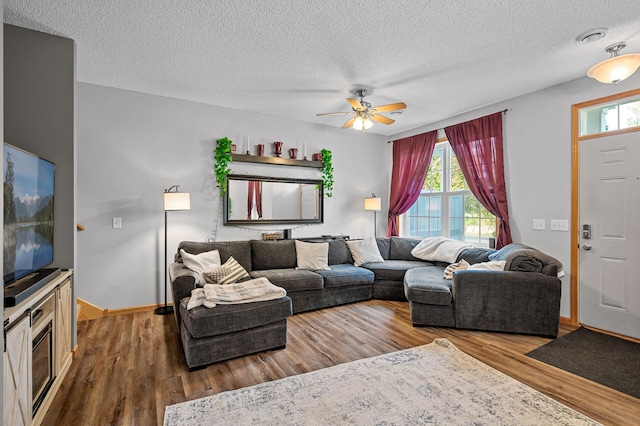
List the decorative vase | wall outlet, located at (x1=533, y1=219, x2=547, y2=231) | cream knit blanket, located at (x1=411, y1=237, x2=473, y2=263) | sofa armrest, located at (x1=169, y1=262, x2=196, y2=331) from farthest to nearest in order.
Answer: the decorative vase < cream knit blanket, located at (x1=411, y1=237, x2=473, y2=263) < wall outlet, located at (x1=533, y1=219, x2=547, y2=231) < sofa armrest, located at (x1=169, y1=262, x2=196, y2=331)

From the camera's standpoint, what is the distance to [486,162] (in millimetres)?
4332

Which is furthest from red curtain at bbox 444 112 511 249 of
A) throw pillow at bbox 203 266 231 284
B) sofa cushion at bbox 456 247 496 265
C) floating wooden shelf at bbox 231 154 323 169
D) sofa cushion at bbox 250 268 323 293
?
throw pillow at bbox 203 266 231 284

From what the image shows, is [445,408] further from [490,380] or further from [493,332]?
[493,332]

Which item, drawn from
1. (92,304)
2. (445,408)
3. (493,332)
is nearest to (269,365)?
(445,408)

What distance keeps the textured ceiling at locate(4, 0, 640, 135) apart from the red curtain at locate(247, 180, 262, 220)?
123 centimetres

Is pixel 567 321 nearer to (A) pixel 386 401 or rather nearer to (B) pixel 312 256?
(A) pixel 386 401

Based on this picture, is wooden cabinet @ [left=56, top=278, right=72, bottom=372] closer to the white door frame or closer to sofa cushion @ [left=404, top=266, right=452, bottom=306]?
sofa cushion @ [left=404, top=266, right=452, bottom=306]

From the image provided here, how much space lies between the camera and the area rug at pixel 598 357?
2.35m

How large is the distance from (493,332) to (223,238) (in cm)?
341

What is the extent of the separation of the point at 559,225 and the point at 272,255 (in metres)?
3.41

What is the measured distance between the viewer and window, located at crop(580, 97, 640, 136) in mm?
3159

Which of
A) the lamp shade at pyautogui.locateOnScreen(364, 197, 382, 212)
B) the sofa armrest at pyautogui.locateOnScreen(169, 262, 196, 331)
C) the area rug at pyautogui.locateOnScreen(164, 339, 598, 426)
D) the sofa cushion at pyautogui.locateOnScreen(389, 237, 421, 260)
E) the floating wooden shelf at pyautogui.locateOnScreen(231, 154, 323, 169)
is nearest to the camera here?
the area rug at pyautogui.locateOnScreen(164, 339, 598, 426)

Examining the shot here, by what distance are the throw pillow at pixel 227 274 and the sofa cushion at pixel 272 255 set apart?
0.46 metres

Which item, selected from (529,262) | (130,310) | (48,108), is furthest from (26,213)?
(529,262)
